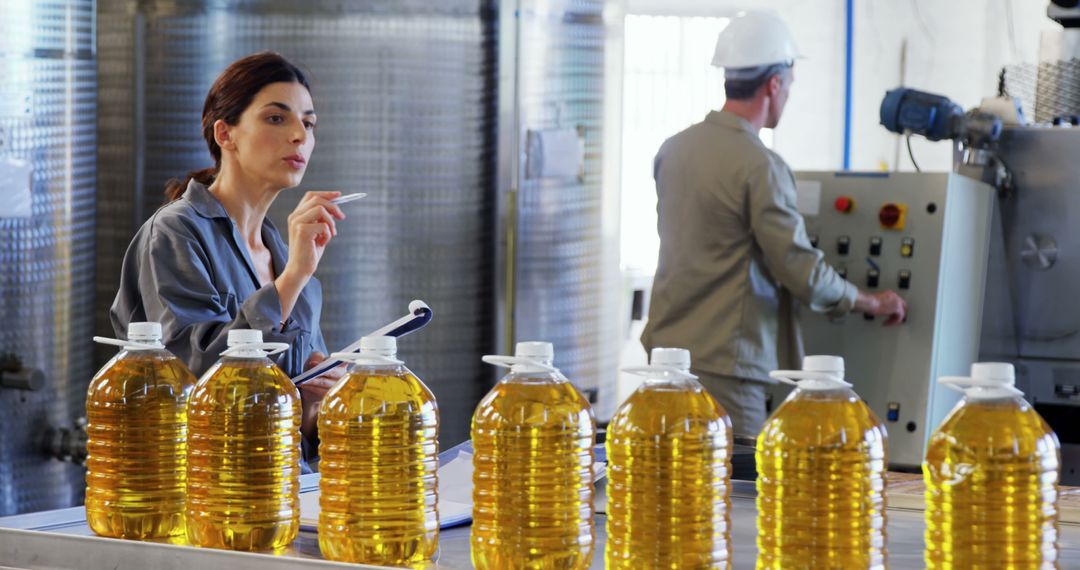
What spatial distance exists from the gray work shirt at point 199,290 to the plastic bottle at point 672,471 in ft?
2.88

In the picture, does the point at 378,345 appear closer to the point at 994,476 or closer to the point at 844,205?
the point at 994,476

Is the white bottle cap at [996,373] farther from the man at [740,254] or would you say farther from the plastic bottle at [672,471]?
the man at [740,254]

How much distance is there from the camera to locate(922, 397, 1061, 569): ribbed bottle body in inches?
46.0

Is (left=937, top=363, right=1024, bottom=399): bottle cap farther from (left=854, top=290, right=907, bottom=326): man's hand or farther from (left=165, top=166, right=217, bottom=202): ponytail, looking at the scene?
(left=854, top=290, right=907, bottom=326): man's hand

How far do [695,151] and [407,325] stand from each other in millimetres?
1980

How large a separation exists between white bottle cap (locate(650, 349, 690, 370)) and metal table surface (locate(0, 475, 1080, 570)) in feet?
0.86

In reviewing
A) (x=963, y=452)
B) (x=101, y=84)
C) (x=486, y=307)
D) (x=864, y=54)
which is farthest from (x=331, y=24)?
(x=864, y=54)

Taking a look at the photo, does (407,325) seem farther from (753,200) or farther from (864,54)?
(864,54)

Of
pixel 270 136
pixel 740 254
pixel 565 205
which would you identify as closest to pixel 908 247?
pixel 740 254

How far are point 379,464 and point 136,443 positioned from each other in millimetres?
318

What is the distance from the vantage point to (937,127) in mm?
3654

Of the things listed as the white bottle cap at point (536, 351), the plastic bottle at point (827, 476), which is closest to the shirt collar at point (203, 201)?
the white bottle cap at point (536, 351)

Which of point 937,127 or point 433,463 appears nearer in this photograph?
point 433,463

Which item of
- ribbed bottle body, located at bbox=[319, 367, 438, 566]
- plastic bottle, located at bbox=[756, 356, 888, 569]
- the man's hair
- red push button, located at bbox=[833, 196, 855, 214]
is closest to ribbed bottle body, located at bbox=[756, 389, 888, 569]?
plastic bottle, located at bbox=[756, 356, 888, 569]
